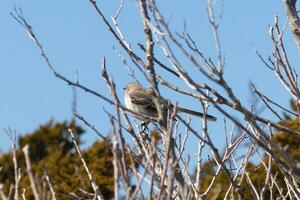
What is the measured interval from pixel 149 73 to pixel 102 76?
1.51ft

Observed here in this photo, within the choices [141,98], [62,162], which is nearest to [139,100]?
[141,98]

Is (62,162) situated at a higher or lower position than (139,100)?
higher

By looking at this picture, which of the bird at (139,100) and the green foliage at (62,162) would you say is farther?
the green foliage at (62,162)

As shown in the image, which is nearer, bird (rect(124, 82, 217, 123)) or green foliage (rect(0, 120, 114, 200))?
bird (rect(124, 82, 217, 123))

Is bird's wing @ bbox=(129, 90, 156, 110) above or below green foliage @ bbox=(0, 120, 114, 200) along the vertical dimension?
below

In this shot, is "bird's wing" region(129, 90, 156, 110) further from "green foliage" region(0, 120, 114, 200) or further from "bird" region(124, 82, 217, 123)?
"green foliage" region(0, 120, 114, 200)

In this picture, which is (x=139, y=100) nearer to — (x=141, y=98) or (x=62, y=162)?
(x=141, y=98)

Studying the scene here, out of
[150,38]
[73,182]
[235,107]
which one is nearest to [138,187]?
[235,107]

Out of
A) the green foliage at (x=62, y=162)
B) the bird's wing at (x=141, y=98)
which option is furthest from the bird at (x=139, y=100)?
the green foliage at (x=62, y=162)

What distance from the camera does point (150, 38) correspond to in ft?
14.2

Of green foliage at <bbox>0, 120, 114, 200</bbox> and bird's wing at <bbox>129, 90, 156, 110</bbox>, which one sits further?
green foliage at <bbox>0, 120, 114, 200</bbox>

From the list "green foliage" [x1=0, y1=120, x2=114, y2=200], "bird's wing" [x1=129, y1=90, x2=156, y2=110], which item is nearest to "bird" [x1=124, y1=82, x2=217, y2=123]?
"bird's wing" [x1=129, y1=90, x2=156, y2=110]

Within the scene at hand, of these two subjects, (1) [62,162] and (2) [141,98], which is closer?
(2) [141,98]

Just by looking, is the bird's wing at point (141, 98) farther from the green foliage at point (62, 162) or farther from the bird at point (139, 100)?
the green foliage at point (62, 162)
